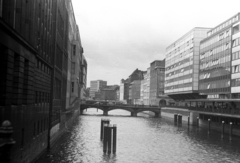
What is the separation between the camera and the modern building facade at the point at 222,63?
67562 mm

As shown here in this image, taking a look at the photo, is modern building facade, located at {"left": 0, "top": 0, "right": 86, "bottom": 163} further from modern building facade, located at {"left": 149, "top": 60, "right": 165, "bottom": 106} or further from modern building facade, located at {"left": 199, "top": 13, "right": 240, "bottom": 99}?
modern building facade, located at {"left": 149, "top": 60, "right": 165, "bottom": 106}

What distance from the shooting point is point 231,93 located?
69.6 m

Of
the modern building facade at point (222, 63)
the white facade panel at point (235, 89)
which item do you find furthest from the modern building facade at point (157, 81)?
the white facade panel at point (235, 89)

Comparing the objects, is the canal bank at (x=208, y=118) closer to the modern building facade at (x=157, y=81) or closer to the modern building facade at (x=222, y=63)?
the modern building facade at (x=222, y=63)

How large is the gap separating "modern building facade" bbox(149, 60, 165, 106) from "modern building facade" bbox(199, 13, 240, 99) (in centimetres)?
7407

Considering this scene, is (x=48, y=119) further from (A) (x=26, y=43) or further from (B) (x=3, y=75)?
(B) (x=3, y=75)

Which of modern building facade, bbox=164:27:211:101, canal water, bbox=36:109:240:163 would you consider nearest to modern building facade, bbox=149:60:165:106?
modern building facade, bbox=164:27:211:101

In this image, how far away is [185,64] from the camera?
105688 mm

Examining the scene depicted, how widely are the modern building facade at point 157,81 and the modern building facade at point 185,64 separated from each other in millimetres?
34575

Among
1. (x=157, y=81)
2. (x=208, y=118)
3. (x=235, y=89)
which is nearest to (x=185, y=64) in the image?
(x=208, y=118)

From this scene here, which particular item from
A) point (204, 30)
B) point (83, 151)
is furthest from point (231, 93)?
point (83, 151)

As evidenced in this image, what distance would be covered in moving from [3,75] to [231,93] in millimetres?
59374

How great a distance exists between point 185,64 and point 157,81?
6272 centimetres

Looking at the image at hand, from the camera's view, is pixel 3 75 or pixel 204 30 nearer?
pixel 3 75
